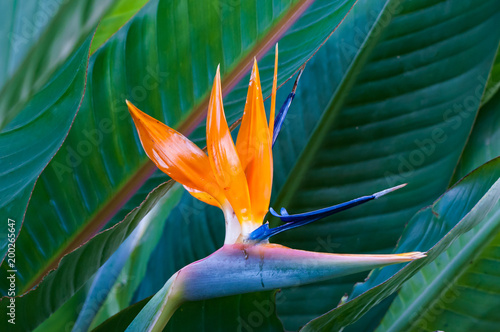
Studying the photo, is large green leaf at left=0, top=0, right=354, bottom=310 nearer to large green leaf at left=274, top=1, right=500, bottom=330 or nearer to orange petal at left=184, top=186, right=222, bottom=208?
large green leaf at left=274, top=1, right=500, bottom=330

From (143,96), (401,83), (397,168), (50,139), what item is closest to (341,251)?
(397,168)

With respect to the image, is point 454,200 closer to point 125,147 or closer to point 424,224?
point 424,224

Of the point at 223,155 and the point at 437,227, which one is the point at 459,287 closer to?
the point at 437,227

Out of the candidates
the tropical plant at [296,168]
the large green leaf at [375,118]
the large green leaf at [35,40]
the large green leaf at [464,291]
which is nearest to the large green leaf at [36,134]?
the large green leaf at [35,40]

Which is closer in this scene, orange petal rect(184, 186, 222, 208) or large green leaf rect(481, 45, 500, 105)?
orange petal rect(184, 186, 222, 208)

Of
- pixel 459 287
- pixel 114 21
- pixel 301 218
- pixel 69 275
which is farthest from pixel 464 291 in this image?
pixel 114 21

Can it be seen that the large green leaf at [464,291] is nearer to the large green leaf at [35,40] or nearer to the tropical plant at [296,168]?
the tropical plant at [296,168]

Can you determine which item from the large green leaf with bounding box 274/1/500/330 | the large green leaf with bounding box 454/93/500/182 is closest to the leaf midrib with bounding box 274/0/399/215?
the large green leaf with bounding box 274/1/500/330
